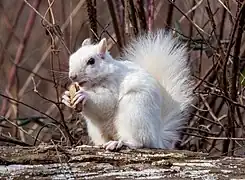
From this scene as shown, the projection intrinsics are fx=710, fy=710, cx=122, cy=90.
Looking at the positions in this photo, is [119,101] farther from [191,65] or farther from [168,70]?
[191,65]

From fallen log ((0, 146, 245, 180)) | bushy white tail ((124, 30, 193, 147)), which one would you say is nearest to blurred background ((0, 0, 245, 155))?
bushy white tail ((124, 30, 193, 147))

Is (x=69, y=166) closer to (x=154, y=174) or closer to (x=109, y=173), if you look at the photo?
(x=109, y=173)

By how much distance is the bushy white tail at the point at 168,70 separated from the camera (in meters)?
2.98

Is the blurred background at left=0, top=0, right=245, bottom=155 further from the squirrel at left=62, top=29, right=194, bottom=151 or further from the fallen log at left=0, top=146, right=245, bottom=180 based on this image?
the fallen log at left=0, top=146, right=245, bottom=180

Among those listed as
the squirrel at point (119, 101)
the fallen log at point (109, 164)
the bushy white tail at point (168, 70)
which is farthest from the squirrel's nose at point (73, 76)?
the bushy white tail at point (168, 70)

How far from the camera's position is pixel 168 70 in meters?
2.99

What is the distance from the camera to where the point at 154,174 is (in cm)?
232

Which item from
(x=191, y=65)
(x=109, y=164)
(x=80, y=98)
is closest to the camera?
(x=109, y=164)

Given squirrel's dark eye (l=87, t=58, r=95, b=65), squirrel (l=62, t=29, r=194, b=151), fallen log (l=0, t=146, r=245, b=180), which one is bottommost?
fallen log (l=0, t=146, r=245, b=180)

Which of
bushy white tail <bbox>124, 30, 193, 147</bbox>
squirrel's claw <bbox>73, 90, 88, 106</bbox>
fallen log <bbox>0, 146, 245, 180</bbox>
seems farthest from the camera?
bushy white tail <bbox>124, 30, 193, 147</bbox>

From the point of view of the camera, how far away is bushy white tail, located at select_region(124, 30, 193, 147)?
9.77 ft

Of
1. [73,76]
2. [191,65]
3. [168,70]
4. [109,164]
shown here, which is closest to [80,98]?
[73,76]

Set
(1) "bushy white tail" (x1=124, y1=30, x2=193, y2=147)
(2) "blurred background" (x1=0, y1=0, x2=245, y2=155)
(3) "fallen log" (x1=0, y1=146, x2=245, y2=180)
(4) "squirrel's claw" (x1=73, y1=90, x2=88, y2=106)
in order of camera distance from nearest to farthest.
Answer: (3) "fallen log" (x1=0, y1=146, x2=245, y2=180) → (4) "squirrel's claw" (x1=73, y1=90, x2=88, y2=106) → (1) "bushy white tail" (x1=124, y1=30, x2=193, y2=147) → (2) "blurred background" (x1=0, y1=0, x2=245, y2=155)

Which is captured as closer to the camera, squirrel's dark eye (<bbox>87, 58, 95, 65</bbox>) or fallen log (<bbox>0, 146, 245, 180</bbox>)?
fallen log (<bbox>0, 146, 245, 180</bbox>)
